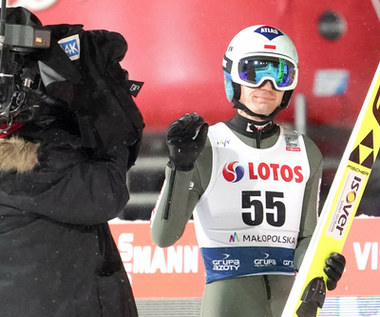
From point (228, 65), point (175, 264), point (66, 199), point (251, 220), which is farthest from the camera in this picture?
point (175, 264)

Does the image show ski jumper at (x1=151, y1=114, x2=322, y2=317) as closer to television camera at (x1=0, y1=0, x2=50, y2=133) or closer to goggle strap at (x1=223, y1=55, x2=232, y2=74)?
goggle strap at (x1=223, y1=55, x2=232, y2=74)

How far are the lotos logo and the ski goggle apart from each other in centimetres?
28

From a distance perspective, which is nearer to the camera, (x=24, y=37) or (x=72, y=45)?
(x=24, y=37)

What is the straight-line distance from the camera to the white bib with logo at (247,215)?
2.66 metres

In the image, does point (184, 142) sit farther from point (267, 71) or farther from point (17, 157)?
point (17, 157)

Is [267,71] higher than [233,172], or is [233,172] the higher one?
[267,71]

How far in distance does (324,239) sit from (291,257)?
0.92 feet

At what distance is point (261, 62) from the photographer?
9.01ft

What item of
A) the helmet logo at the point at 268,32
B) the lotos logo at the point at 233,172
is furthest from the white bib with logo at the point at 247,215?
the helmet logo at the point at 268,32

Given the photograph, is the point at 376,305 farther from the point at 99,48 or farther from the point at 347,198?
the point at 99,48

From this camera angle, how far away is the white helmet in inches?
107

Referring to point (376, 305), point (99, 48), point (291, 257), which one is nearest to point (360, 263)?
point (376, 305)

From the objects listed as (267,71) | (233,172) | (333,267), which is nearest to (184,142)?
(233,172)

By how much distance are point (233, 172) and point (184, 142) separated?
1.10 feet
